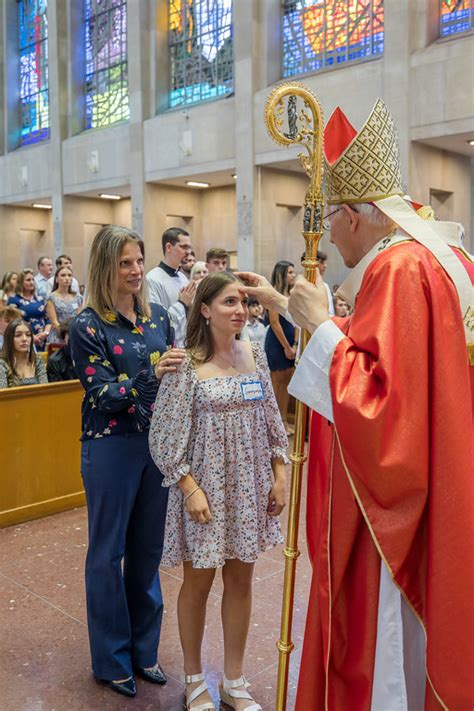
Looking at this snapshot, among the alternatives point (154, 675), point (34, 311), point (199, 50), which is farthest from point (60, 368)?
point (199, 50)

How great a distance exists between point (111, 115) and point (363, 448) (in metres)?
17.8

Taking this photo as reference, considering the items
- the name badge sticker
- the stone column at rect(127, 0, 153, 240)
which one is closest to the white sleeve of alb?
the name badge sticker

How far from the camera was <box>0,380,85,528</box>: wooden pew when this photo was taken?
5215 mm

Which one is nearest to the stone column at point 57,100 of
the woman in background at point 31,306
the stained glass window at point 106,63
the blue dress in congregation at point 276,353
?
the stained glass window at point 106,63

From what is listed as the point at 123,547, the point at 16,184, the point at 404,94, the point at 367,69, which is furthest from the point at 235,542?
the point at 16,184

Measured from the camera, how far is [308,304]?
2.08 meters

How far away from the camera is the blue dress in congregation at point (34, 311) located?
8.70 m

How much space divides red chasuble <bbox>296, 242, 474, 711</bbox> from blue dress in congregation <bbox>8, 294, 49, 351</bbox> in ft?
23.3

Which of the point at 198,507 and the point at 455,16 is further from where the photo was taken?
the point at 455,16

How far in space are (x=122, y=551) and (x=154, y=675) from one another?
592mm

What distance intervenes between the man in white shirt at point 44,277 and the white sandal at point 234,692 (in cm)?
859

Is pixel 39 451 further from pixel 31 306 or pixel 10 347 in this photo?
pixel 31 306

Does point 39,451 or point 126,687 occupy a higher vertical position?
point 39,451

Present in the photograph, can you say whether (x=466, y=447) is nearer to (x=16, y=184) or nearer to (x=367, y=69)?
(x=367, y=69)
